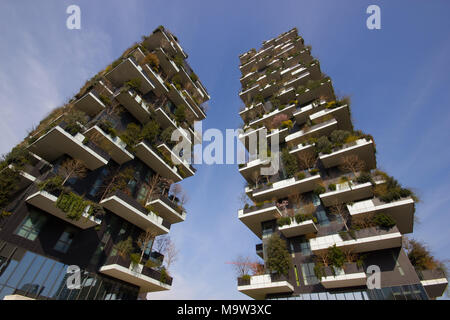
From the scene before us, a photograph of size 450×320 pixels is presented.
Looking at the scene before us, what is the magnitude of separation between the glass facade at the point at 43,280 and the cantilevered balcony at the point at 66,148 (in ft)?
24.1

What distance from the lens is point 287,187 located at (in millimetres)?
24062

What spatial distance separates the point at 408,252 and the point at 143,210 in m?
22.2

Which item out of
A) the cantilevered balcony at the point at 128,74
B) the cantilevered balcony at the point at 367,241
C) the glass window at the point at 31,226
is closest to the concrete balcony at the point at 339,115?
the cantilevered balcony at the point at 367,241

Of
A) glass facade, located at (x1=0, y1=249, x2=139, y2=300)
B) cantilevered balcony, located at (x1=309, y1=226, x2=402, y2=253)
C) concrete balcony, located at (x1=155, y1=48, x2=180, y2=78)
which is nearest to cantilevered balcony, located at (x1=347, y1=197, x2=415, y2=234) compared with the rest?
cantilevered balcony, located at (x1=309, y1=226, x2=402, y2=253)

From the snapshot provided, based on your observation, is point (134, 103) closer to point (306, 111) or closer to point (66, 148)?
point (66, 148)

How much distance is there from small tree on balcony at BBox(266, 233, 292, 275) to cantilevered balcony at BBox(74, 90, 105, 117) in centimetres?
2125

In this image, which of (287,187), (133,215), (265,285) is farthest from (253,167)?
(133,215)

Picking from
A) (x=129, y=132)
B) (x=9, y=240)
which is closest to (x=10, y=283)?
(x=9, y=240)

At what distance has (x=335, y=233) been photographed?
19.2 m

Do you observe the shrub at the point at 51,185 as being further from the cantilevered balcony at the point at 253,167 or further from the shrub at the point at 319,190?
the shrub at the point at 319,190

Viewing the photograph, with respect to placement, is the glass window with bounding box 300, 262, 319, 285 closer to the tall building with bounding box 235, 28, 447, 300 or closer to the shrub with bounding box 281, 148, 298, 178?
the tall building with bounding box 235, 28, 447, 300

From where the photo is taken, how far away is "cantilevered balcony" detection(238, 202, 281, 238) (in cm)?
2330

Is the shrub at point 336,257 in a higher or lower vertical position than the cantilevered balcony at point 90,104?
lower

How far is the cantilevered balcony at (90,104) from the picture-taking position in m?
21.4
